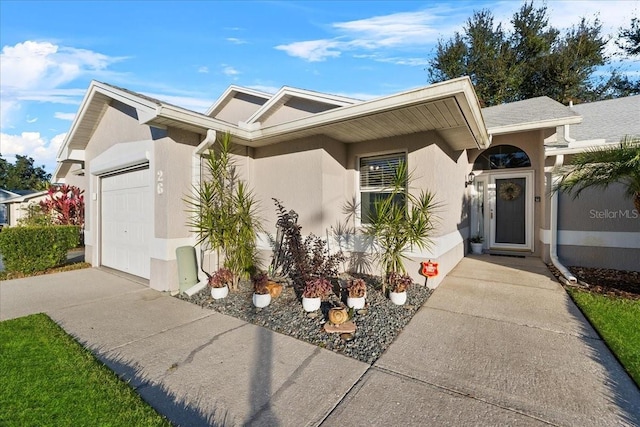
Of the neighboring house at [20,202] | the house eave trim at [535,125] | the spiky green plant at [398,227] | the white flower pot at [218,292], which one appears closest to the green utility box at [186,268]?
the white flower pot at [218,292]

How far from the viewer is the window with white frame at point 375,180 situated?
6398mm

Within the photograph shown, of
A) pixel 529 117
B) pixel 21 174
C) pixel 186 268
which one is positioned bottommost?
pixel 186 268

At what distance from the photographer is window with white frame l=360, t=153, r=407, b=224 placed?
6.40 metres

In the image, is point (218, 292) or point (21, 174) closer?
point (218, 292)

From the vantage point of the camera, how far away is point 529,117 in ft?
26.2

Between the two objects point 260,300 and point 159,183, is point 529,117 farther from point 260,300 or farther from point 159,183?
point 159,183

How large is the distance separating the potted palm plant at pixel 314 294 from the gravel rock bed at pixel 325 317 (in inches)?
4.3

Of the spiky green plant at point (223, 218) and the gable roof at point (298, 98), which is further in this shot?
the gable roof at point (298, 98)

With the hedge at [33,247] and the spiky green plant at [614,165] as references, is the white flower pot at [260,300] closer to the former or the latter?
the spiky green plant at [614,165]

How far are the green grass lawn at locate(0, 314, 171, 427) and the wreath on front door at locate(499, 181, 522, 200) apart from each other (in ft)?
31.0

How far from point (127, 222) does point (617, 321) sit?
9.14m

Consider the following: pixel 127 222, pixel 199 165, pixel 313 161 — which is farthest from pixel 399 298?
pixel 127 222

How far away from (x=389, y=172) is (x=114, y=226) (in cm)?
690

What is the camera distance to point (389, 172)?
6.48m
